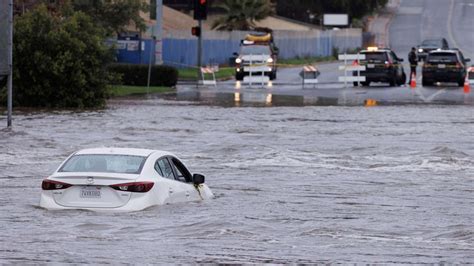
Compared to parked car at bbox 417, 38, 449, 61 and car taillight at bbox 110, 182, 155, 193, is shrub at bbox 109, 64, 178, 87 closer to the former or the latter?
parked car at bbox 417, 38, 449, 61

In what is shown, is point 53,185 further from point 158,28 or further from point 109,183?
point 158,28

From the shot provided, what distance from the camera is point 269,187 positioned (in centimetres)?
2391

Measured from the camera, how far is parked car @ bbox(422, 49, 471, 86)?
58344 mm

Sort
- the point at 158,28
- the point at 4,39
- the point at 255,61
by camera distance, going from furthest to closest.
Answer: the point at 255,61 → the point at 158,28 → the point at 4,39

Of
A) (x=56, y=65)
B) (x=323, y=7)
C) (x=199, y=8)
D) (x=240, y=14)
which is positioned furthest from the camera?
(x=323, y=7)

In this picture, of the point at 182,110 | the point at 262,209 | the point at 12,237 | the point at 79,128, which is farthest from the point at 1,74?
the point at 12,237

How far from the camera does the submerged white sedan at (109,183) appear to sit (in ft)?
58.0

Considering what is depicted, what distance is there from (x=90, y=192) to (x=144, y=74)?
4005 cm

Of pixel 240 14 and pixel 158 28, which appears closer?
pixel 158 28

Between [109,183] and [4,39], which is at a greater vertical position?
[4,39]

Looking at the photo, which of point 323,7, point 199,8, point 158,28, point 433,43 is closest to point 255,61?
point 158,28

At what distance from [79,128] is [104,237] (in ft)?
62.3

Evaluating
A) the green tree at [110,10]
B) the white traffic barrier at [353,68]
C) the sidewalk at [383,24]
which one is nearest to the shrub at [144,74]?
the green tree at [110,10]

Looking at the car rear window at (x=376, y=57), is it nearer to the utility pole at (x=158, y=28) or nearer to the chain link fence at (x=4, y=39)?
the utility pole at (x=158, y=28)
